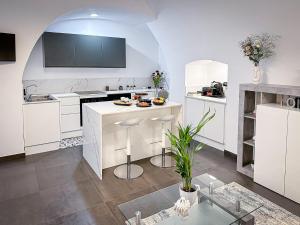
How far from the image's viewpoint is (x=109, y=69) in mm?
6492

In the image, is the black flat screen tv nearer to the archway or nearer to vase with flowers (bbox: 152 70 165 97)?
the archway

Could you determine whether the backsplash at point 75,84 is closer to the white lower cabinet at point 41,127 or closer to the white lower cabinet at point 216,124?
the white lower cabinet at point 41,127

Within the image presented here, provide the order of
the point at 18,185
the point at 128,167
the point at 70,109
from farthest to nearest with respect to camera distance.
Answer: the point at 70,109
the point at 128,167
the point at 18,185

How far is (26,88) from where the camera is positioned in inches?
214

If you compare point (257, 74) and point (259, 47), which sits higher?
point (259, 47)

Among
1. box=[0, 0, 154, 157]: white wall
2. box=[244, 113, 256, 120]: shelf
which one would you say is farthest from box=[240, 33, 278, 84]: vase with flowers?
box=[0, 0, 154, 157]: white wall

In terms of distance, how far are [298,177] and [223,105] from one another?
183cm

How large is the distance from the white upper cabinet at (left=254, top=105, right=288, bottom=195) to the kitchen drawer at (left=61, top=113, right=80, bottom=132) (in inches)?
147

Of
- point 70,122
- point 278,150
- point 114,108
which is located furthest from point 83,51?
point 278,150

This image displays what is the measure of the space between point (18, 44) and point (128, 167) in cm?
274

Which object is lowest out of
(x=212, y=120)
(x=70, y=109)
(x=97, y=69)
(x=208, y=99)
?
(x=212, y=120)

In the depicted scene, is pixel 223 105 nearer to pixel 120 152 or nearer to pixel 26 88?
pixel 120 152

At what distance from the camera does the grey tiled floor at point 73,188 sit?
2.75 m

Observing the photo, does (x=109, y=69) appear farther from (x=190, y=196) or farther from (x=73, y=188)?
(x=190, y=196)
